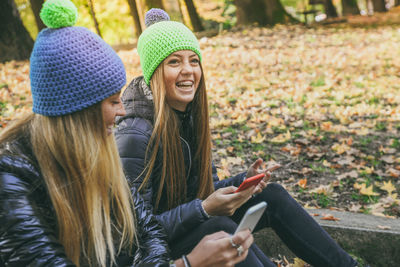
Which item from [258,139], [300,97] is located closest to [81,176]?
[258,139]

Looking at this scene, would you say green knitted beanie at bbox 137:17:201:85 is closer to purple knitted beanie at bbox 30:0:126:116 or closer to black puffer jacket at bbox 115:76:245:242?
black puffer jacket at bbox 115:76:245:242

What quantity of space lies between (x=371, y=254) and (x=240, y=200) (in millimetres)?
1146

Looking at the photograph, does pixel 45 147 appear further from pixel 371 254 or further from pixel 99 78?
pixel 371 254

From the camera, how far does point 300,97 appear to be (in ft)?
20.2

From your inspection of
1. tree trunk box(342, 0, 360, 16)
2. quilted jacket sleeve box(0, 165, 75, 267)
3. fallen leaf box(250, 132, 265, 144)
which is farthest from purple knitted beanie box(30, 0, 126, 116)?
tree trunk box(342, 0, 360, 16)

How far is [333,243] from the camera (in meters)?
2.27

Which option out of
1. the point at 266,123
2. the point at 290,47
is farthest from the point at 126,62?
the point at 266,123

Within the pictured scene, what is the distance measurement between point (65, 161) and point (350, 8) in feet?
61.4

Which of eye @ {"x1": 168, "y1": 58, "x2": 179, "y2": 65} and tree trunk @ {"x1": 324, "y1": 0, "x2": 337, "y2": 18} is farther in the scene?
A: tree trunk @ {"x1": 324, "y1": 0, "x2": 337, "y2": 18}

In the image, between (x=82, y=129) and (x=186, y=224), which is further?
(x=186, y=224)

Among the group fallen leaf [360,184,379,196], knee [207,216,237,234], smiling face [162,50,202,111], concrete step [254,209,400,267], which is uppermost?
smiling face [162,50,202,111]

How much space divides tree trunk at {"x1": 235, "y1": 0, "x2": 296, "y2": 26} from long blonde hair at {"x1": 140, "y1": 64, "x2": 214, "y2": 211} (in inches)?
449

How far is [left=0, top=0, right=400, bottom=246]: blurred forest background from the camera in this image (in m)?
3.81

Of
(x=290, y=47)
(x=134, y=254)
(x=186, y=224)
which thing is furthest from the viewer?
(x=290, y=47)
